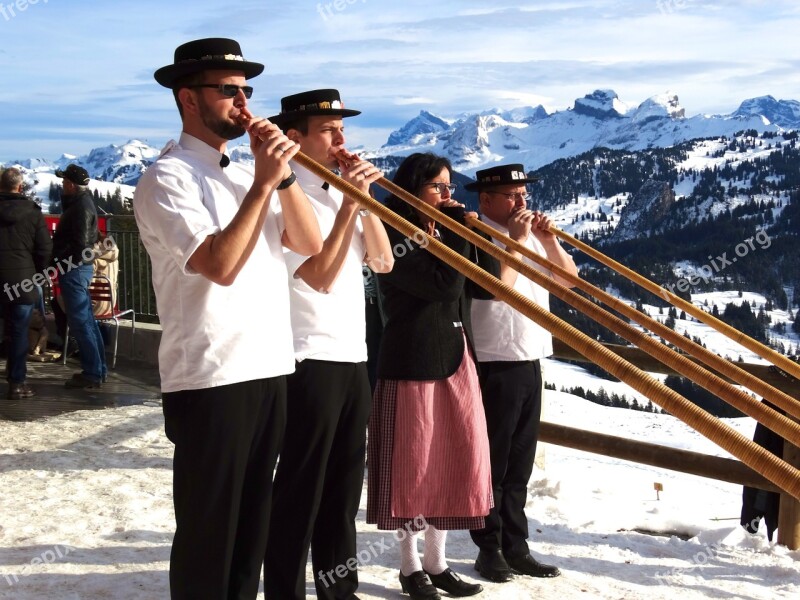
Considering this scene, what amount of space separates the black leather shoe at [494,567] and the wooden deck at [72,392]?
424 cm

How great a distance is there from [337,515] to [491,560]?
94 cm

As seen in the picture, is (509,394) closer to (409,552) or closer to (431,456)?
(431,456)

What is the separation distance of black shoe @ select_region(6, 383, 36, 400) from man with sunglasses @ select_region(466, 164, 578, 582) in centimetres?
495

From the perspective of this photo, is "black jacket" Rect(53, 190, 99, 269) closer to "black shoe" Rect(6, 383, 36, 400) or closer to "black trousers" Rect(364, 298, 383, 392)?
"black shoe" Rect(6, 383, 36, 400)

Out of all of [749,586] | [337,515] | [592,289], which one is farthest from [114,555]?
[749,586]

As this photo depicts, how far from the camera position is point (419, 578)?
3896 millimetres

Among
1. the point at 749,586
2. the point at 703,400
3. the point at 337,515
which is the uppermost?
the point at 337,515

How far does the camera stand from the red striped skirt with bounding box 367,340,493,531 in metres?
3.82

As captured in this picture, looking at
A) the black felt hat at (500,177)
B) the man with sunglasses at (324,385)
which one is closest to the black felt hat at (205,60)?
the man with sunglasses at (324,385)

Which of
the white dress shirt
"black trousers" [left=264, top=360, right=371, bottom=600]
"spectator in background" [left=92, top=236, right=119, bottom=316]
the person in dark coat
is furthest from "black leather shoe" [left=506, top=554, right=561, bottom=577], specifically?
"spectator in background" [left=92, top=236, right=119, bottom=316]

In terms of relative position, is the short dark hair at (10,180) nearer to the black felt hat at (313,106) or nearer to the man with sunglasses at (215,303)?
the black felt hat at (313,106)

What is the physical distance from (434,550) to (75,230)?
201 inches

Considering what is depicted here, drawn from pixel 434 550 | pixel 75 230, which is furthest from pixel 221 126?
pixel 75 230

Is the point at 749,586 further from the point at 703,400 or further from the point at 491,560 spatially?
the point at 703,400
